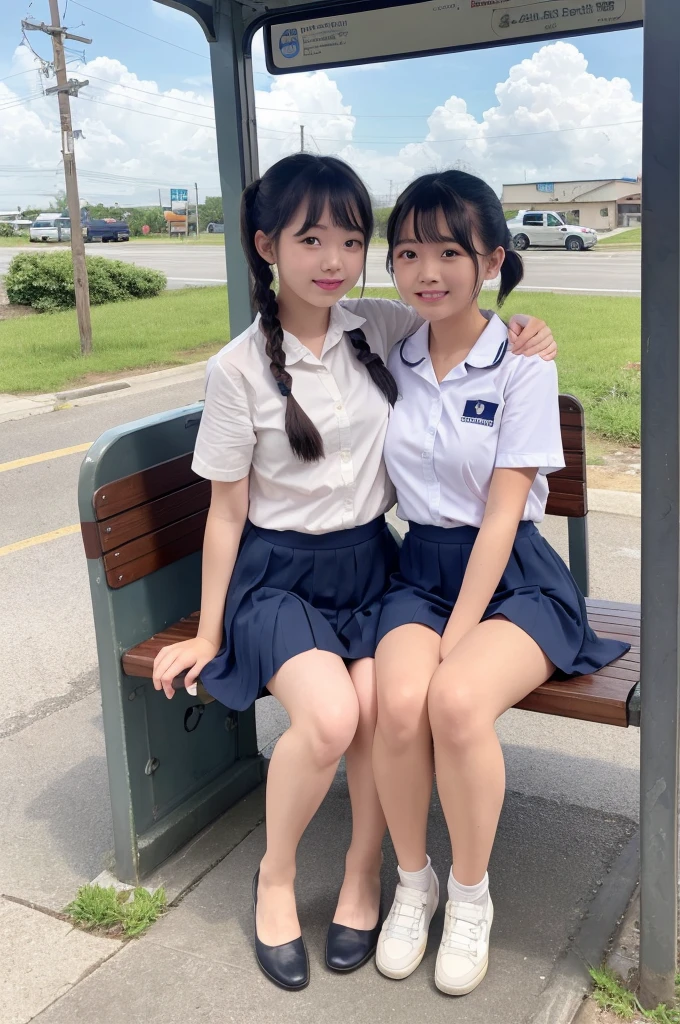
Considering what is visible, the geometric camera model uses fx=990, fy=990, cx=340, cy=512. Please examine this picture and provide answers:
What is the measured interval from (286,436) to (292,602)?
1.20 ft

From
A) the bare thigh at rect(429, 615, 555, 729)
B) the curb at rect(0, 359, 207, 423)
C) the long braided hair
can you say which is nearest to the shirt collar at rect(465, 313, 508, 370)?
the long braided hair

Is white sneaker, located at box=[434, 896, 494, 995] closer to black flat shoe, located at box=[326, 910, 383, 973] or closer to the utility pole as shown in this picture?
black flat shoe, located at box=[326, 910, 383, 973]

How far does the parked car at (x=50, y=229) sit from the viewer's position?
41.6 m

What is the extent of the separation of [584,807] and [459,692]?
40.8 inches

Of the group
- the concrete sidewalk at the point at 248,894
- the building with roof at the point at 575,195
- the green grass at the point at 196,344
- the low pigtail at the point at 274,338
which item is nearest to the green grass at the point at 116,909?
the concrete sidewalk at the point at 248,894

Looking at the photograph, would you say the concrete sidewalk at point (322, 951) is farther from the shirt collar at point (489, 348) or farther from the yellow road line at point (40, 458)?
the yellow road line at point (40, 458)

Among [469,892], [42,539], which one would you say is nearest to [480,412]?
[469,892]

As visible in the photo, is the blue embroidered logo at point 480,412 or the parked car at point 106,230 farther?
the parked car at point 106,230

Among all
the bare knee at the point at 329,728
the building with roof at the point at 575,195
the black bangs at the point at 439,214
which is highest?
the building with roof at the point at 575,195

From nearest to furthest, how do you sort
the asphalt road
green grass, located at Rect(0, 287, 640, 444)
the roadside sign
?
the roadside sign
green grass, located at Rect(0, 287, 640, 444)
the asphalt road

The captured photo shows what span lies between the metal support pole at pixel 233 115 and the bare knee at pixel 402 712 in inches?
59.1

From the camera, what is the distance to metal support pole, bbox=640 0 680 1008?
1.61 m

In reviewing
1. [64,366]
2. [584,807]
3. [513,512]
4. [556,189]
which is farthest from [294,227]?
[64,366]

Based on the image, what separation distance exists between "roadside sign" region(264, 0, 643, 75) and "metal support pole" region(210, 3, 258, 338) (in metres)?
0.14
